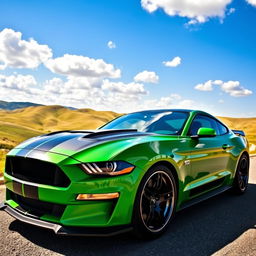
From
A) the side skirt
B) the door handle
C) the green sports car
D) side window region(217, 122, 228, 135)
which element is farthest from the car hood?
side window region(217, 122, 228, 135)

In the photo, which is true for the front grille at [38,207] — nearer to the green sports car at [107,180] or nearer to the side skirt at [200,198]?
the green sports car at [107,180]

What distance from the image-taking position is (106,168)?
8.71ft

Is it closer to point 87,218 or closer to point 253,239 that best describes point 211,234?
point 253,239

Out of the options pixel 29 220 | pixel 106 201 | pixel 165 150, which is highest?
pixel 165 150

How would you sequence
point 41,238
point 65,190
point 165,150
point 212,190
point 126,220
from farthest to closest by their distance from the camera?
point 212,190
point 165,150
point 41,238
point 126,220
point 65,190

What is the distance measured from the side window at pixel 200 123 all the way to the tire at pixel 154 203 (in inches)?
39.7

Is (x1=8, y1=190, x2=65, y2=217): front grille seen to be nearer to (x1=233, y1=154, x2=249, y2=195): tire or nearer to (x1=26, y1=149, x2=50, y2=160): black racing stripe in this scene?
(x1=26, y1=149, x2=50, y2=160): black racing stripe

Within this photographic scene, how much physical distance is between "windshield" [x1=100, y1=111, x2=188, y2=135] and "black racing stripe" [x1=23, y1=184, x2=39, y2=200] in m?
1.77

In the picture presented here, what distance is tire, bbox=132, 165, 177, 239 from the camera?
2875mm

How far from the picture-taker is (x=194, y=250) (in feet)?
9.41

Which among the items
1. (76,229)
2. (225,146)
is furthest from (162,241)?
(225,146)

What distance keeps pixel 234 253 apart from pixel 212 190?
157 centimetres

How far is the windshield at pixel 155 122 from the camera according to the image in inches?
157

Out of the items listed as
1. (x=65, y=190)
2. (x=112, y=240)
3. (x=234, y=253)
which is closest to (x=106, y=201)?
(x=65, y=190)
